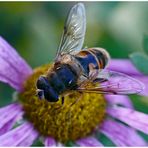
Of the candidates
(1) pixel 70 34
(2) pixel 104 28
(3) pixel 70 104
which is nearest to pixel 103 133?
(3) pixel 70 104

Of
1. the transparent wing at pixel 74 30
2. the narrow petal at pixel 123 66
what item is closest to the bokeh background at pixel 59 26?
the narrow petal at pixel 123 66

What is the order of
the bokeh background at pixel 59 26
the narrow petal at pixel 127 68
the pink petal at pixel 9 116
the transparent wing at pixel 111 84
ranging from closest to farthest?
the transparent wing at pixel 111 84 < the pink petal at pixel 9 116 < the narrow petal at pixel 127 68 < the bokeh background at pixel 59 26

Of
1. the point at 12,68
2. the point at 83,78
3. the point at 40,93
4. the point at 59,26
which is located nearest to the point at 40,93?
the point at 40,93

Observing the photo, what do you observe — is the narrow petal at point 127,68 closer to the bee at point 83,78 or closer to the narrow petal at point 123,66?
the narrow petal at point 123,66

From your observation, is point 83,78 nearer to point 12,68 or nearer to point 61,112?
point 61,112

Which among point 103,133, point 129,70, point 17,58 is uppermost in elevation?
point 17,58

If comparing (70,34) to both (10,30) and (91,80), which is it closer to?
(91,80)

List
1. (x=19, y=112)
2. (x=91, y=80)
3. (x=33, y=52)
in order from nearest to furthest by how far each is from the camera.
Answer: (x=91, y=80) < (x=19, y=112) < (x=33, y=52)
